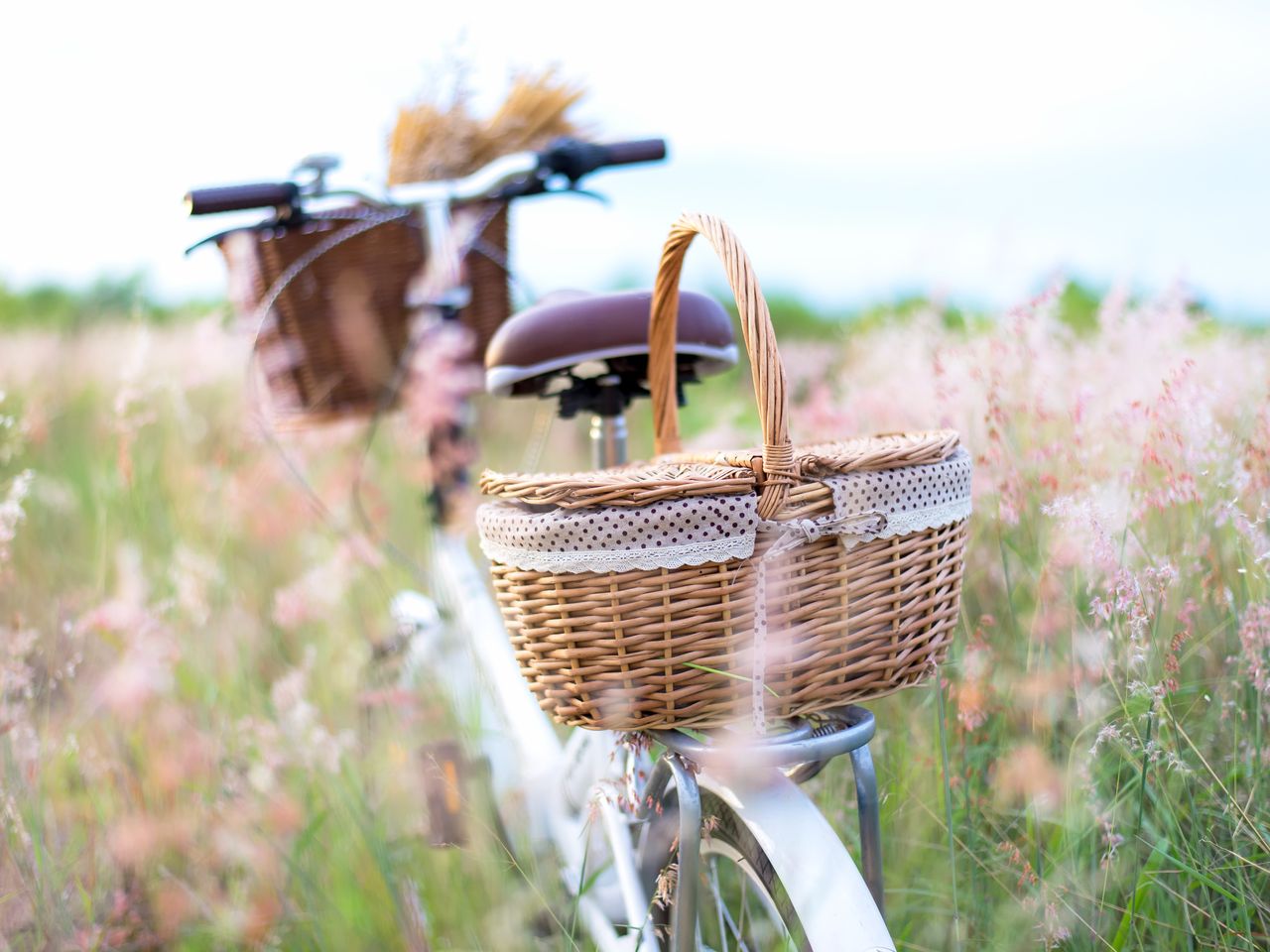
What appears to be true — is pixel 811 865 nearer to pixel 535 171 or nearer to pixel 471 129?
pixel 535 171

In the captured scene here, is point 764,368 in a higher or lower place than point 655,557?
higher

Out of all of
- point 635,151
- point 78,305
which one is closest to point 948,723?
point 635,151

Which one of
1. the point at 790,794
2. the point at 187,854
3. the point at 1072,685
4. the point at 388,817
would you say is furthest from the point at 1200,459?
the point at 187,854

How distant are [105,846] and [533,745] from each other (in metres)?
0.78

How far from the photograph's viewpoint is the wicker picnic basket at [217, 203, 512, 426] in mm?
1793

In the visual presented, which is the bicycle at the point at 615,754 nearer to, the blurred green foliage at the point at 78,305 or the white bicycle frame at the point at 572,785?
the white bicycle frame at the point at 572,785

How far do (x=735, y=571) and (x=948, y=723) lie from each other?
0.72 meters

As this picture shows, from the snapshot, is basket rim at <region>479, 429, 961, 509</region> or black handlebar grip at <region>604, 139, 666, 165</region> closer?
basket rim at <region>479, 429, 961, 509</region>

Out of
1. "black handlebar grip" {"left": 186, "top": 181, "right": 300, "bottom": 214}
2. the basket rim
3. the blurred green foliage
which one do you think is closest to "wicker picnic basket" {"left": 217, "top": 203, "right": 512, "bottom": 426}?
"black handlebar grip" {"left": 186, "top": 181, "right": 300, "bottom": 214}

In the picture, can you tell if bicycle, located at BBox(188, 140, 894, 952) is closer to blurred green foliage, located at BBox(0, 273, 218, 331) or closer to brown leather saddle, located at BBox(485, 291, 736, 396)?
brown leather saddle, located at BBox(485, 291, 736, 396)

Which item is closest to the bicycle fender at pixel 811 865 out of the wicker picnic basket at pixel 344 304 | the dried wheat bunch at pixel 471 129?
the wicker picnic basket at pixel 344 304

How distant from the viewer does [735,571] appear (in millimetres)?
921

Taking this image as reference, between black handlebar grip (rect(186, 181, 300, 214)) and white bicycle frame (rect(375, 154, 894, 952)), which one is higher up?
black handlebar grip (rect(186, 181, 300, 214))

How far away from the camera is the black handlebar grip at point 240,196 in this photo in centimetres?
146
